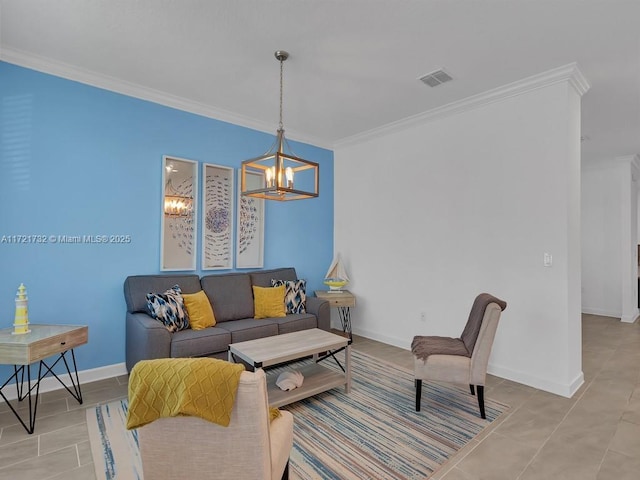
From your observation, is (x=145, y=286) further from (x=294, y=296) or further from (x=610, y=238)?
(x=610, y=238)

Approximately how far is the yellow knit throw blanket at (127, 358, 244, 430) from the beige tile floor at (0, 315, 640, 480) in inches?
→ 44.3

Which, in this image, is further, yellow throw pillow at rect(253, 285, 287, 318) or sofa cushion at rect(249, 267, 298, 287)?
sofa cushion at rect(249, 267, 298, 287)

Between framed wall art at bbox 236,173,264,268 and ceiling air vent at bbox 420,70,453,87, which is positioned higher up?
ceiling air vent at bbox 420,70,453,87

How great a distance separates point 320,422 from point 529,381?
2.09 meters

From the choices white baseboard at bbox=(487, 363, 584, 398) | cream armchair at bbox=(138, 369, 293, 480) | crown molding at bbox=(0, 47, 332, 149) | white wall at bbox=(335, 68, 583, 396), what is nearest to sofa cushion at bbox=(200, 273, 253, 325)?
white wall at bbox=(335, 68, 583, 396)

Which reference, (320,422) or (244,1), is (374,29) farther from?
(320,422)

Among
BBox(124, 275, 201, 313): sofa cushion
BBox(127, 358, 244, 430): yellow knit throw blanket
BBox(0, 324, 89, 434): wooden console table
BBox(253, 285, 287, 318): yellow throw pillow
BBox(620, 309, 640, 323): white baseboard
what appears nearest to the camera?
BBox(127, 358, 244, 430): yellow knit throw blanket

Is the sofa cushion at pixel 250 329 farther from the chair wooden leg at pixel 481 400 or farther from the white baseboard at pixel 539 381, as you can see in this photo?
the white baseboard at pixel 539 381

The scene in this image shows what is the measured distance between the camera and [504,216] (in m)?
3.47

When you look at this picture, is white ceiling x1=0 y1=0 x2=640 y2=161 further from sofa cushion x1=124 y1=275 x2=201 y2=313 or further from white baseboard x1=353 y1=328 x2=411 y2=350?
white baseboard x1=353 y1=328 x2=411 y2=350

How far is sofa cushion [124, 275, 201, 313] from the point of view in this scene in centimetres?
332

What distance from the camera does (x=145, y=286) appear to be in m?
3.41

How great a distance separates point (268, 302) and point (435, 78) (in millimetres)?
2907

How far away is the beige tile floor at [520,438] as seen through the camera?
202 centimetres
